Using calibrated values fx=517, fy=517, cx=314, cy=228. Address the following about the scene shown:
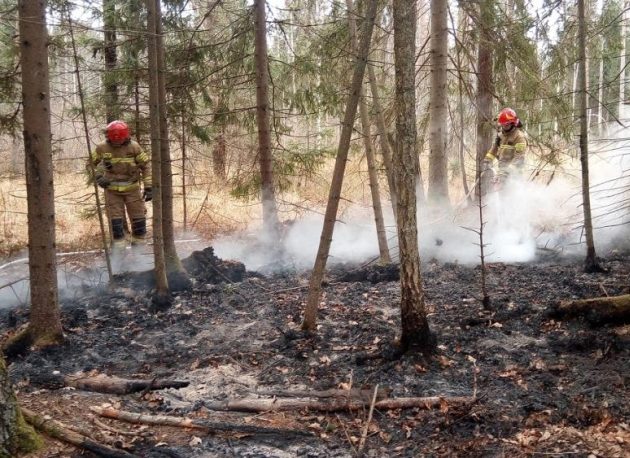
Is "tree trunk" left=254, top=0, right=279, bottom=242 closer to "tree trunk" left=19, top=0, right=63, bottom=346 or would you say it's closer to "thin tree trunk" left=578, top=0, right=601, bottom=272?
"tree trunk" left=19, top=0, right=63, bottom=346

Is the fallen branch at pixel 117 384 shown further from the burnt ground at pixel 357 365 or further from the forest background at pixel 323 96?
the forest background at pixel 323 96

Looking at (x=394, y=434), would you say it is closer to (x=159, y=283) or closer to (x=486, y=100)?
(x=159, y=283)

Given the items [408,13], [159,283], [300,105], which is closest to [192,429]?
[159,283]

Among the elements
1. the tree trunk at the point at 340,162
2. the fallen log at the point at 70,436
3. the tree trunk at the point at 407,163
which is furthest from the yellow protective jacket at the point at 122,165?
the fallen log at the point at 70,436

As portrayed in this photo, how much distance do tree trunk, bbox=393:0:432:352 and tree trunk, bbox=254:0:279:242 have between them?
5632 millimetres

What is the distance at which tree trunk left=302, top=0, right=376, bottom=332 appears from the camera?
213 inches

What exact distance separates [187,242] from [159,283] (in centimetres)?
496

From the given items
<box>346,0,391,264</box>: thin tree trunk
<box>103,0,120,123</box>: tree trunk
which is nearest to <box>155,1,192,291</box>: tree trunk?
<box>346,0,391,264</box>: thin tree trunk

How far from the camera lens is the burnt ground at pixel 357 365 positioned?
13.1ft

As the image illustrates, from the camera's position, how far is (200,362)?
5.69 meters

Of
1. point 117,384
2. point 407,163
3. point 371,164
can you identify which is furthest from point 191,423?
point 371,164

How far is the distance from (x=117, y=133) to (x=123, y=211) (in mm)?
1568

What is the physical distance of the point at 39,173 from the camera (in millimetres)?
5547

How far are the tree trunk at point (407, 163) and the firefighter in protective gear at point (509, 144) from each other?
20.7 ft
